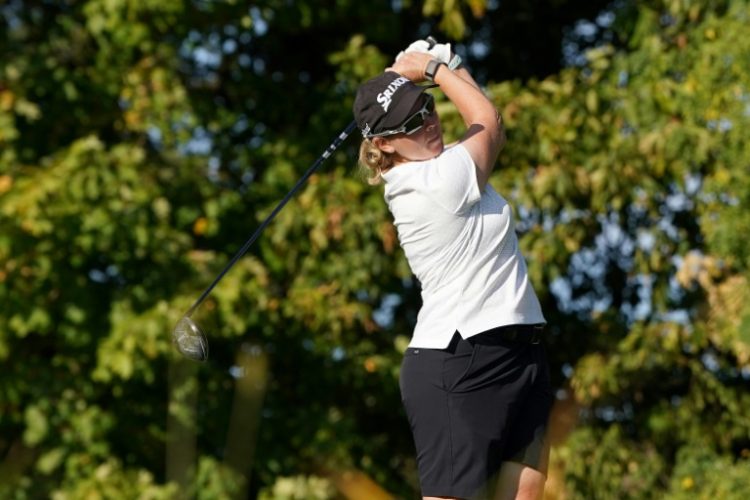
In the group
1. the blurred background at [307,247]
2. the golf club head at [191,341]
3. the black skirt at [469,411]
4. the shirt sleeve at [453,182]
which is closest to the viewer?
the shirt sleeve at [453,182]

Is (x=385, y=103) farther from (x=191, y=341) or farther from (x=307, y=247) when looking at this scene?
(x=307, y=247)

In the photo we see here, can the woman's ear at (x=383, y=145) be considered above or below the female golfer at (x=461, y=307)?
above

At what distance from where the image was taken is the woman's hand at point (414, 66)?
4.35m

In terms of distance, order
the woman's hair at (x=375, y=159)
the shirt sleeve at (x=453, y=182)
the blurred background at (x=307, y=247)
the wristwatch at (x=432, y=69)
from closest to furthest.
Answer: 1. the shirt sleeve at (x=453, y=182)
2. the woman's hair at (x=375, y=159)
3. the wristwatch at (x=432, y=69)
4. the blurred background at (x=307, y=247)

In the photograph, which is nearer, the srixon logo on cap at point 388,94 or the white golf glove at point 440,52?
the srixon logo on cap at point 388,94

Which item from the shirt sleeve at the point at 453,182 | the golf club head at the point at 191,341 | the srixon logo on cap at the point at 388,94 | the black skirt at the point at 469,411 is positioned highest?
the srixon logo on cap at the point at 388,94

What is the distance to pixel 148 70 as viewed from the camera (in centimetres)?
931

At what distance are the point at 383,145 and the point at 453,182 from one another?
281mm

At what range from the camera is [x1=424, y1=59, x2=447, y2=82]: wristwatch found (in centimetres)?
432

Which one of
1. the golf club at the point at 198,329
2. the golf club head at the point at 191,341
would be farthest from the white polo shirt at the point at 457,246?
the golf club head at the point at 191,341

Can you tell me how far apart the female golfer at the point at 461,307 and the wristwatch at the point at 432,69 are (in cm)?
17

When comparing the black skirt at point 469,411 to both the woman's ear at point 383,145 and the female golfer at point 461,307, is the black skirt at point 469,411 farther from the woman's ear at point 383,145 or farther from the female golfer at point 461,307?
the woman's ear at point 383,145

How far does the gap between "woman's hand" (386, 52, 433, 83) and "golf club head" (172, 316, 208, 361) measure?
1131 mm

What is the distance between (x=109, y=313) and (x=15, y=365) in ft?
2.07
